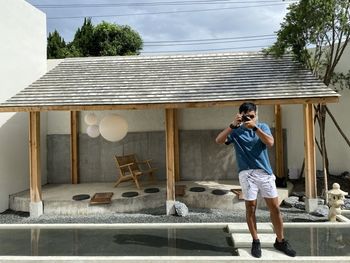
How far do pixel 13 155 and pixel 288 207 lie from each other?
7.17 meters

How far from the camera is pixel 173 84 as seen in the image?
7844 mm

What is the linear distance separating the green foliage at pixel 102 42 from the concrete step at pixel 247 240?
67.1 ft

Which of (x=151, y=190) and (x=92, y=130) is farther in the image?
(x=151, y=190)

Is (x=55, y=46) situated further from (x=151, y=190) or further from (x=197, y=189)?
(x=197, y=189)

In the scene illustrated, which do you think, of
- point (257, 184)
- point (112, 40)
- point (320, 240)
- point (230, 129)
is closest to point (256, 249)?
point (257, 184)

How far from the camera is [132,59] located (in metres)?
10.0

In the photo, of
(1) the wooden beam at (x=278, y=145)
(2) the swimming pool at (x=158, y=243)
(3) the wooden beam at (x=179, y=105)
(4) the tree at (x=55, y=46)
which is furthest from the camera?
(4) the tree at (x=55, y=46)

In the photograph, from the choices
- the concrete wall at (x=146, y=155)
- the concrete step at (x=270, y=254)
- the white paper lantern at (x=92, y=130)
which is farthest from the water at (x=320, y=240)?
the white paper lantern at (x=92, y=130)

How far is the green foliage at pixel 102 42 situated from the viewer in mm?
23531

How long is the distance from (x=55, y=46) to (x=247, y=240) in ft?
73.9

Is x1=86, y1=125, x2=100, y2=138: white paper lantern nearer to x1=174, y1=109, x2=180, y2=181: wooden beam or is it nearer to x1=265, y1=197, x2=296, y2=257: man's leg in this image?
x1=174, y1=109, x2=180, y2=181: wooden beam

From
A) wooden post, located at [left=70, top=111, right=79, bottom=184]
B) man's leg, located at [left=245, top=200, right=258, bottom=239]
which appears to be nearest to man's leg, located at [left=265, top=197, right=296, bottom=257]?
man's leg, located at [left=245, top=200, right=258, bottom=239]

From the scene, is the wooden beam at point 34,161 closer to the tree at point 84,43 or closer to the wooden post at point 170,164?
the wooden post at point 170,164

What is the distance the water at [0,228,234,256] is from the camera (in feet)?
15.5
